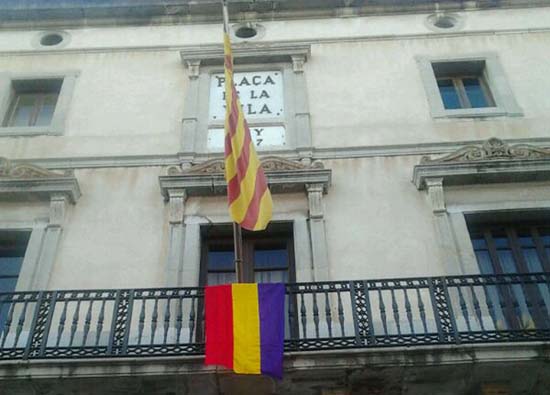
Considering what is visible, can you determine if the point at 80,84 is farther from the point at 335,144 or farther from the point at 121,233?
the point at 335,144

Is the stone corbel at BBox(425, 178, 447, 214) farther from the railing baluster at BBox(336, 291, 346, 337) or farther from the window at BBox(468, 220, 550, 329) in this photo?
the railing baluster at BBox(336, 291, 346, 337)

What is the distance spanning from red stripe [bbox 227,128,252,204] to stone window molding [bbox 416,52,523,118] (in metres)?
4.37

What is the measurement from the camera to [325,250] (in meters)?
10.5

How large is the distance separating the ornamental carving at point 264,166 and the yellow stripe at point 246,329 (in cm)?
312

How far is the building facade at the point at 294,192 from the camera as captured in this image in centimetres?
830

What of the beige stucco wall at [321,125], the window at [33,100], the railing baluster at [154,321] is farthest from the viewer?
the window at [33,100]

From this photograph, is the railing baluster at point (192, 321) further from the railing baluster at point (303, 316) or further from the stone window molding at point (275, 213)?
the railing baluster at point (303, 316)

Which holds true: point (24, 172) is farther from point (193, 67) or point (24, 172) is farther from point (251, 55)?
point (251, 55)

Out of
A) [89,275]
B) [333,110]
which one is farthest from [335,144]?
[89,275]

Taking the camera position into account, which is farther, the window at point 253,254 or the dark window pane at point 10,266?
the dark window pane at point 10,266

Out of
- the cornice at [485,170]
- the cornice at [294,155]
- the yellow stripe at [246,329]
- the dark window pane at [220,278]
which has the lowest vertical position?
the yellow stripe at [246,329]

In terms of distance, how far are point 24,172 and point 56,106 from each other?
6.55 ft

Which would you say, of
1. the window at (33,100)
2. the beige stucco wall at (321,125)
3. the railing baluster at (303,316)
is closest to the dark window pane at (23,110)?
the window at (33,100)

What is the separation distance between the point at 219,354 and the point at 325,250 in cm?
294
